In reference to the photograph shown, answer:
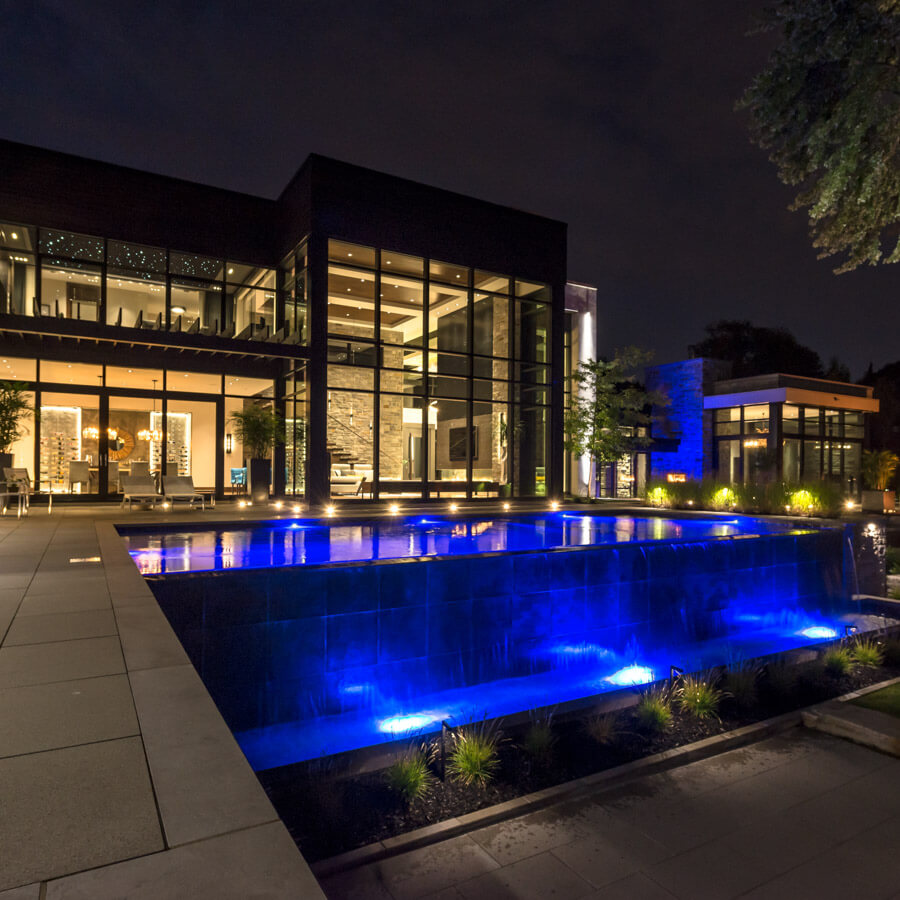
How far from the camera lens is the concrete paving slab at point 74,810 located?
1473 millimetres

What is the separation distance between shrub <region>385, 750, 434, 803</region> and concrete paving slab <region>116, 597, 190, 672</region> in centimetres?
156

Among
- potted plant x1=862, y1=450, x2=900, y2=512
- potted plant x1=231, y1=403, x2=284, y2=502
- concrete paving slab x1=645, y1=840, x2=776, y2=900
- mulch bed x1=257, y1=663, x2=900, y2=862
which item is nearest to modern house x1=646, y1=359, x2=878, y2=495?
potted plant x1=862, y1=450, x2=900, y2=512

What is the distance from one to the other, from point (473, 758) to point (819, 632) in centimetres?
705

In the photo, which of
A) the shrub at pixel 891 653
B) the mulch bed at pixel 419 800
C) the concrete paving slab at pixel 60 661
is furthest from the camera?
the shrub at pixel 891 653

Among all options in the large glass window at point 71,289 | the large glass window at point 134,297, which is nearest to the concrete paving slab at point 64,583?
the large glass window at point 134,297

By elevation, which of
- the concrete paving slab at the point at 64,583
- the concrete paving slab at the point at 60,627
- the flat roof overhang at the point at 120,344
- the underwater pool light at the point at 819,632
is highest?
the flat roof overhang at the point at 120,344

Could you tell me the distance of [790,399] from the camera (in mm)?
23016

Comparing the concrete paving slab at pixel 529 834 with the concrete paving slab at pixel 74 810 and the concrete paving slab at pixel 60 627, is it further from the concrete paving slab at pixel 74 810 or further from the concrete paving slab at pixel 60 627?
the concrete paving slab at pixel 60 627

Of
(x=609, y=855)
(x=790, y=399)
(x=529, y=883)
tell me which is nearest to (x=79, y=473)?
(x=529, y=883)

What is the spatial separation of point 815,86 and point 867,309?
1889 inches

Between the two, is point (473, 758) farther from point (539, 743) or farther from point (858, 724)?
point (858, 724)

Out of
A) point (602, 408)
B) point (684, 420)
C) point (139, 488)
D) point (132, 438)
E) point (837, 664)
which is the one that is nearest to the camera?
point (837, 664)

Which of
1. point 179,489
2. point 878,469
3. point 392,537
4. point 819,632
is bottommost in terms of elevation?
point 819,632

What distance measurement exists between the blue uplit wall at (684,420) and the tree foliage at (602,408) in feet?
23.2
